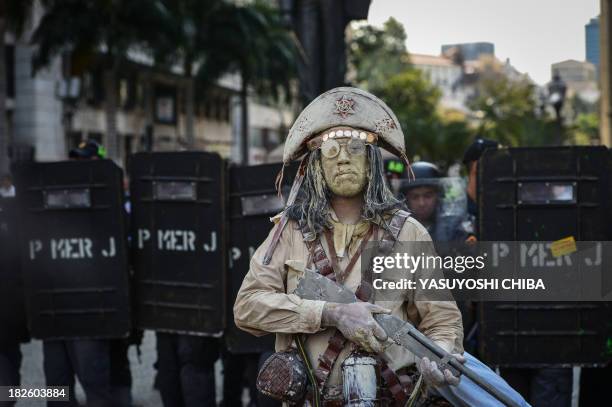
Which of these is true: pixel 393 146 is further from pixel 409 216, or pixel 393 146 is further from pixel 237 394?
pixel 237 394

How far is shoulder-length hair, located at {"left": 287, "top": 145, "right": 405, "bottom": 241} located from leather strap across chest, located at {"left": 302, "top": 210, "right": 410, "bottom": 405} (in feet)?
0.12

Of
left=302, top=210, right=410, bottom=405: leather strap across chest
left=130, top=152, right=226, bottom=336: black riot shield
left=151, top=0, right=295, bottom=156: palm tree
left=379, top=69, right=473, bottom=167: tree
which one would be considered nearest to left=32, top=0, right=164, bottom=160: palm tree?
left=151, top=0, right=295, bottom=156: palm tree

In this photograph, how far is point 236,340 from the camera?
6.36m

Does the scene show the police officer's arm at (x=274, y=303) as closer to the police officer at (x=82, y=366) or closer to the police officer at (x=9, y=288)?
the police officer at (x=82, y=366)

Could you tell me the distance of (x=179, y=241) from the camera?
6.44 m

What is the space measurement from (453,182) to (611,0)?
12.6 m

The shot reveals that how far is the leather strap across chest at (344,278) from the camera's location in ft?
10.5

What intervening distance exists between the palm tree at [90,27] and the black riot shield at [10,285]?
25.7 metres

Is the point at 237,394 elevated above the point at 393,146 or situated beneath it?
situated beneath

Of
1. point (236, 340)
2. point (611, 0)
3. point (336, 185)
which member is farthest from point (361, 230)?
point (611, 0)

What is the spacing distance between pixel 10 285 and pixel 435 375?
15.3 ft

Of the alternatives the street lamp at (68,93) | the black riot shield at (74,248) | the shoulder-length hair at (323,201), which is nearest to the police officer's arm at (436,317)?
the shoulder-length hair at (323,201)

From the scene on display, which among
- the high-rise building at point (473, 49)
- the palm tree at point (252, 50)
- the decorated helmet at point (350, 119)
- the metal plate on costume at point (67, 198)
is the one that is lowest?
the metal plate on costume at point (67, 198)

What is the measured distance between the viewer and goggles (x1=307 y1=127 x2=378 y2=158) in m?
3.38
